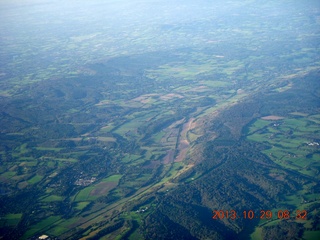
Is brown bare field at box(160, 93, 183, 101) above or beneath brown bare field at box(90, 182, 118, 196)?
beneath

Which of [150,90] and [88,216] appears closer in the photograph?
[88,216]

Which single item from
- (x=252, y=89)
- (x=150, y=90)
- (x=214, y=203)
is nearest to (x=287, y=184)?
(x=214, y=203)

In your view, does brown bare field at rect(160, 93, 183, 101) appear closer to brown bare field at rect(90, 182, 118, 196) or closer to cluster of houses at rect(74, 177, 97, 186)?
cluster of houses at rect(74, 177, 97, 186)

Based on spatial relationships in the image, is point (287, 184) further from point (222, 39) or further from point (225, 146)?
point (222, 39)
